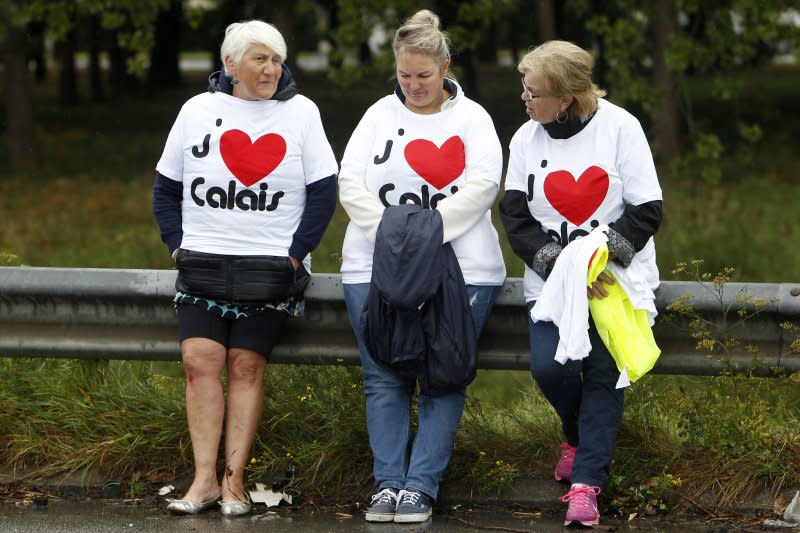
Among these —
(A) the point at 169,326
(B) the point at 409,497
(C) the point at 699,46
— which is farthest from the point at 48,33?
(B) the point at 409,497

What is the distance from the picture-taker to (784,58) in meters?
70.1

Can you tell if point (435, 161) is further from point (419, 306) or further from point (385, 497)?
point (385, 497)

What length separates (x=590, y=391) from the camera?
17.6 feet

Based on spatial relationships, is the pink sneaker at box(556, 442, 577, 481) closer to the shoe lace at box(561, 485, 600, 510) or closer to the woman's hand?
the shoe lace at box(561, 485, 600, 510)

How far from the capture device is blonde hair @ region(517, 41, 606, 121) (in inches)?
208

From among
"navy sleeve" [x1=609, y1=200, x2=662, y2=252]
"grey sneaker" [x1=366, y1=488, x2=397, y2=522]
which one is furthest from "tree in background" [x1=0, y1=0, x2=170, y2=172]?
"navy sleeve" [x1=609, y1=200, x2=662, y2=252]

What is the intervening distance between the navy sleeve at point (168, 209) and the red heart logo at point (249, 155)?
0.25m

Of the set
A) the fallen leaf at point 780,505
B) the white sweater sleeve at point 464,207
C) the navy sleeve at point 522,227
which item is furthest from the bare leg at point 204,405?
the fallen leaf at point 780,505

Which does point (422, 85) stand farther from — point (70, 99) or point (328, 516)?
point (70, 99)

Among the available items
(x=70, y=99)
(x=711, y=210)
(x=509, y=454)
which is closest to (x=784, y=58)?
(x=70, y=99)

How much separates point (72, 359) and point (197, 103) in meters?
1.29

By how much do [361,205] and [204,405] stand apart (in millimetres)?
979

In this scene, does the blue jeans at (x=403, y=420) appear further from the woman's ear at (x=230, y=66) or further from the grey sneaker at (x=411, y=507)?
the woman's ear at (x=230, y=66)

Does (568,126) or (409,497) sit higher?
(568,126)
